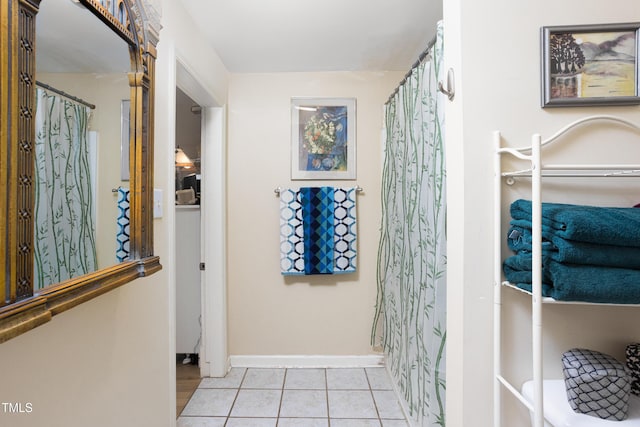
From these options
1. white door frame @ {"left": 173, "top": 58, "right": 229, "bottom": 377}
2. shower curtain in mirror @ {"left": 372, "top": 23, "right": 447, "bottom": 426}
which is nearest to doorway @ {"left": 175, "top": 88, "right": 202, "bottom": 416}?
white door frame @ {"left": 173, "top": 58, "right": 229, "bottom": 377}

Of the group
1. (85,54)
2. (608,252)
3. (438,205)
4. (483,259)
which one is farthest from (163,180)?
(608,252)

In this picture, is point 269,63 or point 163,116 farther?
point 269,63

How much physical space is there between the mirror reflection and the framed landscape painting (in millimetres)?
1370

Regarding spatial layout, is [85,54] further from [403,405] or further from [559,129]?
[403,405]

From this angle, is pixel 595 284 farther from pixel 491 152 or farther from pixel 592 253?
pixel 491 152

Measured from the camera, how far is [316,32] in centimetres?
185

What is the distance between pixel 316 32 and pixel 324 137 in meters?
0.73

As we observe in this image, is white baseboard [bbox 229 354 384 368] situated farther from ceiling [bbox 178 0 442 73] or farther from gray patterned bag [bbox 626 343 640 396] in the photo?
ceiling [bbox 178 0 442 73]

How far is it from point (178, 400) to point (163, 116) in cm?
175

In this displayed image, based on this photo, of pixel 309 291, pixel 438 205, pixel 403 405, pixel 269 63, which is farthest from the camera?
pixel 309 291

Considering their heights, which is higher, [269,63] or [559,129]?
[269,63]

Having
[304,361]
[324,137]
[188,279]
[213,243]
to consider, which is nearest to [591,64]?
[324,137]

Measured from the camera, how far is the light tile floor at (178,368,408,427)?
173 centimetres

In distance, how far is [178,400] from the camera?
191 centimetres
